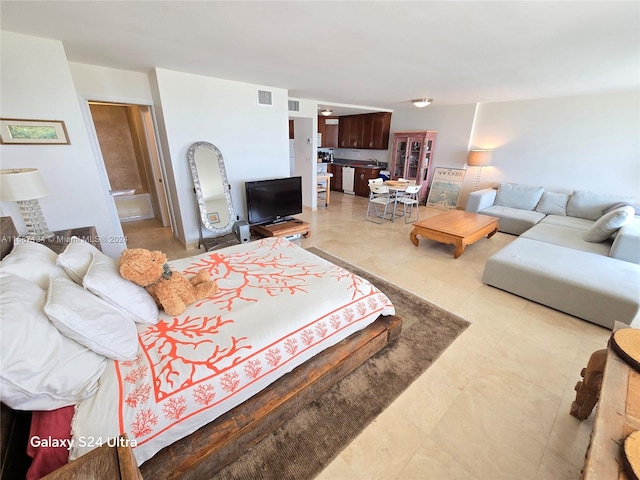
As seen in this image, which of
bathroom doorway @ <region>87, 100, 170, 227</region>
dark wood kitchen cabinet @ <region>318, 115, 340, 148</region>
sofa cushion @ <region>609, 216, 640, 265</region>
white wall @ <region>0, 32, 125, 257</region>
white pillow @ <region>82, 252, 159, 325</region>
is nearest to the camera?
white pillow @ <region>82, 252, 159, 325</region>

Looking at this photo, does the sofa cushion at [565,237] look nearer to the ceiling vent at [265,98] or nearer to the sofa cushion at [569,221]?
the sofa cushion at [569,221]

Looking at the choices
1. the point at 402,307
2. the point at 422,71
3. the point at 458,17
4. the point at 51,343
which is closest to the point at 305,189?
the point at 422,71

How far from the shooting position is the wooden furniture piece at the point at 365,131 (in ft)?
22.4

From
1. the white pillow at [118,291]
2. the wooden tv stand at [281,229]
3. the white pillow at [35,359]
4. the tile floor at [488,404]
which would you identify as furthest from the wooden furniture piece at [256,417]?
the wooden tv stand at [281,229]

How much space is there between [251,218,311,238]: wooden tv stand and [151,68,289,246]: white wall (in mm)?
528

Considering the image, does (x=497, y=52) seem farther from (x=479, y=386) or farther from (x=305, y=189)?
(x=305, y=189)

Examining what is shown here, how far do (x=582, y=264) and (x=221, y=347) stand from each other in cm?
337

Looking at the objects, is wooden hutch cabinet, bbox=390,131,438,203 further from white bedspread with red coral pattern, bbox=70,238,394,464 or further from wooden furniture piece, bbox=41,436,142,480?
wooden furniture piece, bbox=41,436,142,480

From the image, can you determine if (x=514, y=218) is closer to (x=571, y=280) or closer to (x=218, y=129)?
(x=571, y=280)

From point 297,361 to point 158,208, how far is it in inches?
185

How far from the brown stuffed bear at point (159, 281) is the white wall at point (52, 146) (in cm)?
171

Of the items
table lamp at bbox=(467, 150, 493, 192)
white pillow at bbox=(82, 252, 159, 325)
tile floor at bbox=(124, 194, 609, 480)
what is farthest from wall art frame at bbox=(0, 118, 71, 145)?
table lamp at bbox=(467, 150, 493, 192)

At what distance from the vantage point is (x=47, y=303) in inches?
39.1

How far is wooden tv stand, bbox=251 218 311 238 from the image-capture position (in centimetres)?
380
